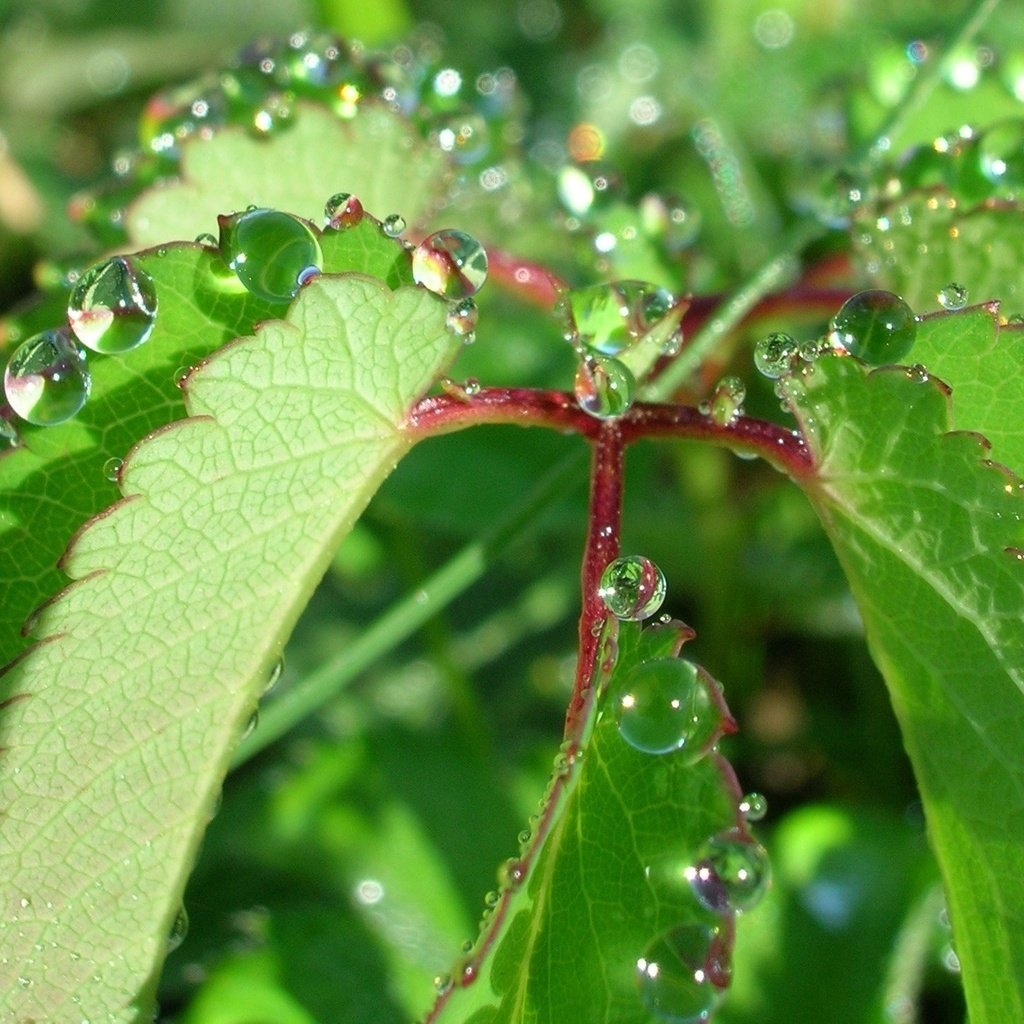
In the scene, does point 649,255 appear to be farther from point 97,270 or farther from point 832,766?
point 832,766

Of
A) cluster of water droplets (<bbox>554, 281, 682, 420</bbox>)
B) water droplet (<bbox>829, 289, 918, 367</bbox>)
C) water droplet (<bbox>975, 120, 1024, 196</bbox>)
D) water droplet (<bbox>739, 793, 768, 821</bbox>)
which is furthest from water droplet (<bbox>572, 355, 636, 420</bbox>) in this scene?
water droplet (<bbox>975, 120, 1024, 196</bbox>)

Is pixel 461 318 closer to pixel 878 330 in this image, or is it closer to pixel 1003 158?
pixel 878 330

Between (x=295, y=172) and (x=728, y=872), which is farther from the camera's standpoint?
(x=295, y=172)

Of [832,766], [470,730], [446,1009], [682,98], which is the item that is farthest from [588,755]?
[682,98]

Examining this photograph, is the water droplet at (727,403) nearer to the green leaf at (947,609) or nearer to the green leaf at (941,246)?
the green leaf at (947,609)

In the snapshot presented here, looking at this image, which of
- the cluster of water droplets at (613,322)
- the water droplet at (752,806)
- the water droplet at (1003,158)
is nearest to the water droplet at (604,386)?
the cluster of water droplets at (613,322)

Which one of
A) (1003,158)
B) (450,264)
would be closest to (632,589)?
(450,264)
